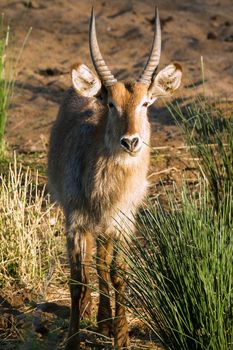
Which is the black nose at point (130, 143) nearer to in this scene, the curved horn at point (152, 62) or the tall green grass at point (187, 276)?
the tall green grass at point (187, 276)

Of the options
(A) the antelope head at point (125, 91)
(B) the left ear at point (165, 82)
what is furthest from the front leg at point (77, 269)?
(B) the left ear at point (165, 82)

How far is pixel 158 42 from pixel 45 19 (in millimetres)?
8831

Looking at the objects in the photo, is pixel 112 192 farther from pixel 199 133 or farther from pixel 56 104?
pixel 56 104

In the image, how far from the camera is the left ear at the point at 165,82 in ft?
22.3

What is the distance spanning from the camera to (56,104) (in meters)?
12.2

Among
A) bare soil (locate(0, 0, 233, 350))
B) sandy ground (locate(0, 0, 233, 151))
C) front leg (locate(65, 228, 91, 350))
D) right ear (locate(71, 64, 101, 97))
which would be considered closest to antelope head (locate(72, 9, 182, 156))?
right ear (locate(71, 64, 101, 97))

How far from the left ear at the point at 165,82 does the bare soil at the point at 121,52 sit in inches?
93.5

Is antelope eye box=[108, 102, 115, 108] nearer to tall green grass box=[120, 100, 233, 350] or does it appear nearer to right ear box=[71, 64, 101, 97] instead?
right ear box=[71, 64, 101, 97]

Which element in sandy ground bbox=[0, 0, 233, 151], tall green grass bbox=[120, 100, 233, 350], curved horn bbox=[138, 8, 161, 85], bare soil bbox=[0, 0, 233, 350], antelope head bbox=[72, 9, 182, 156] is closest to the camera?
tall green grass bbox=[120, 100, 233, 350]

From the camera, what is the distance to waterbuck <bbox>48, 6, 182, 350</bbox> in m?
A: 6.56

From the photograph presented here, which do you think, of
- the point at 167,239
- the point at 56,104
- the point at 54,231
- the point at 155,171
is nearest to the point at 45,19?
the point at 56,104

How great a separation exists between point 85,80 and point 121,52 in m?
7.20

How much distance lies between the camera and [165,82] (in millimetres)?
6883

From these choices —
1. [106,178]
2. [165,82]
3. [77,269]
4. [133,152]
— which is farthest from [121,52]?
[133,152]
